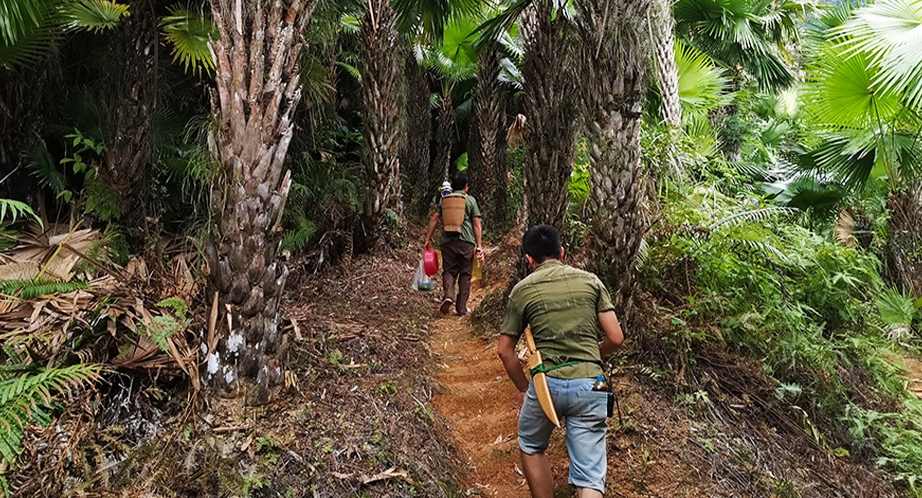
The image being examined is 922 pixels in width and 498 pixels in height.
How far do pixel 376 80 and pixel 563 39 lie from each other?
3.32 meters

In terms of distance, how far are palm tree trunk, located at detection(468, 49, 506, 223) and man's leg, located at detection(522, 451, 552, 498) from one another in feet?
32.4

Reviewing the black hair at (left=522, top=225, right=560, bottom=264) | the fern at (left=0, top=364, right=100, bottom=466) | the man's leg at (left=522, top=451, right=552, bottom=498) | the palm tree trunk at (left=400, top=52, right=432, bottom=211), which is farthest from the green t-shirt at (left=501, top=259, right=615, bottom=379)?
the palm tree trunk at (left=400, top=52, right=432, bottom=211)

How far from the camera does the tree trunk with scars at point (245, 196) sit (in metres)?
2.99

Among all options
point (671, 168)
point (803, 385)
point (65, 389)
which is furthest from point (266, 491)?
point (671, 168)

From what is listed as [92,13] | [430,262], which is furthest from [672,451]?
[92,13]

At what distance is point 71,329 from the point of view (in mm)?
3023

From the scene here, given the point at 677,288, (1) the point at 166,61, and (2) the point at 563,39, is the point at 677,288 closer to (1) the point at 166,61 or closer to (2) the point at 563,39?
(2) the point at 563,39

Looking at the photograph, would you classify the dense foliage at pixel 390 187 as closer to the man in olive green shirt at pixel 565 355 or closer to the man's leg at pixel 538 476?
the man in olive green shirt at pixel 565 355

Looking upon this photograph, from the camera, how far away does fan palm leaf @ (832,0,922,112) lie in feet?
16.1

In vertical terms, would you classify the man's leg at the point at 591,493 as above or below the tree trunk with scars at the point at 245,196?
below

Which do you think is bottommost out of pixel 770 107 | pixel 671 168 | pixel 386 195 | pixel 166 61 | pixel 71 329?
pixel 71 329

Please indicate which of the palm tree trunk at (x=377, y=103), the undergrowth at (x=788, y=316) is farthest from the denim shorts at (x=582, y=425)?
the palm tree trunk at (x=377, y=103)

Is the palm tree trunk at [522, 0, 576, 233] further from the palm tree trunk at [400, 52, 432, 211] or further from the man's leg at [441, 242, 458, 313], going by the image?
the palm tree trunk at [400, 52, 432, 211]

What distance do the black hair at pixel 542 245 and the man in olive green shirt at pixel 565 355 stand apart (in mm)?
64
